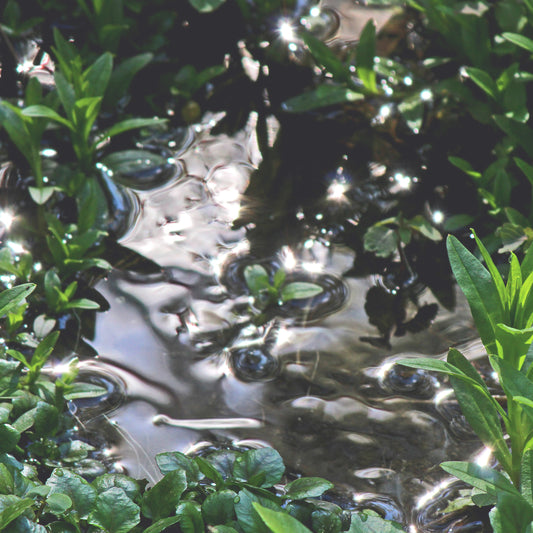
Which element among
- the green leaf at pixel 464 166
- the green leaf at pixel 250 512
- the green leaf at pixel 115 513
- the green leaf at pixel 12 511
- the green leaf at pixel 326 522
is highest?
the green leaf at pixel 464 166

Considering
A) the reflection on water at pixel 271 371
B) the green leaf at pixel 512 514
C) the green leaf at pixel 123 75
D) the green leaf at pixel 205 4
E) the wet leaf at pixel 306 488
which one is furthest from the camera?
the green leaf at pixel 205 4

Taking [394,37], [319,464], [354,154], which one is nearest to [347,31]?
[394,37]

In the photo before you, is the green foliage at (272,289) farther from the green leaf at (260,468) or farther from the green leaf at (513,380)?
the green leaf at (513,380)

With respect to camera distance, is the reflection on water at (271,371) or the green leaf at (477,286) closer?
the green leaf at (477,286)

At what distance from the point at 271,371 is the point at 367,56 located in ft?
5.32

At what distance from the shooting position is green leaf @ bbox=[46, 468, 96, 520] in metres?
2.04

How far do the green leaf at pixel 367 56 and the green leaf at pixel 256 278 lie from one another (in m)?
1.16

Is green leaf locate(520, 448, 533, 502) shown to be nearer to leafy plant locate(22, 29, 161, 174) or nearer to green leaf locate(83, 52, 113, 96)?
leafy plant locate(22, 29, 161, 174)

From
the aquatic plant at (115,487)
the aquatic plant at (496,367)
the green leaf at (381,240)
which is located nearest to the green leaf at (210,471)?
the aquatic plant at (115,487)

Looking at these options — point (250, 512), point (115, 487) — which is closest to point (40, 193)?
point (115, 487)

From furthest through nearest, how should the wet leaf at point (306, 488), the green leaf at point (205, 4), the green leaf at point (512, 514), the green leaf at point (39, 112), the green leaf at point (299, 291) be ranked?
the green leaf at point (205, 4) → the green leaf at point (39, 112) → the green leaf at point (299, 291) → the wet leaf at point (306, 488) → the green leaf at point (512, 514)

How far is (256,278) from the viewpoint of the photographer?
2.78 m

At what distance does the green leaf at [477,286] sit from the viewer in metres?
2.14

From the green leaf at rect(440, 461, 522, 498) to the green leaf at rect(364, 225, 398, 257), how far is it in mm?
1080
